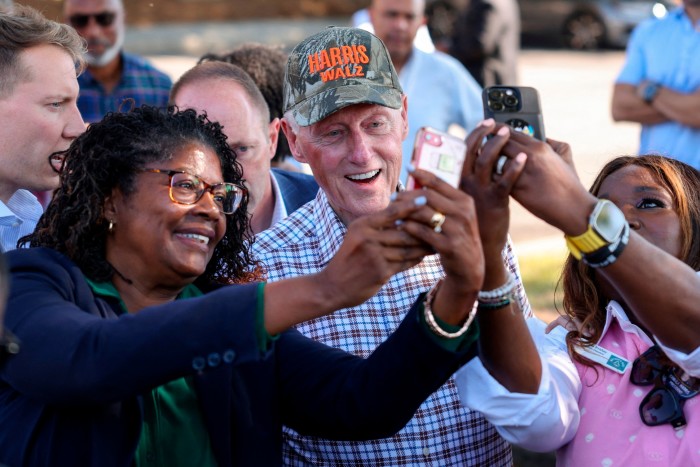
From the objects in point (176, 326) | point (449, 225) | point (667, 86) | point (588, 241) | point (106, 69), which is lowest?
point (106, 69)

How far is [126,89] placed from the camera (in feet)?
22.1

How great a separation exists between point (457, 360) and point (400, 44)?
16.0ft

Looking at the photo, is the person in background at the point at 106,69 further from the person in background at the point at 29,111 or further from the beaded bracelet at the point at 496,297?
the beaded bracelet at the point at 496,297

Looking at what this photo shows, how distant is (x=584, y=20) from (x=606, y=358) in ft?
61.4

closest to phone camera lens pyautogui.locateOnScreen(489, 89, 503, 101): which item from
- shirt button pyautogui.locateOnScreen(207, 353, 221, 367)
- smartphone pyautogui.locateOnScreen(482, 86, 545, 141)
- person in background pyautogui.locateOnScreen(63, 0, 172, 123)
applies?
smartphone pyautogui.locateOnScreen(482, 86, 545, 141)

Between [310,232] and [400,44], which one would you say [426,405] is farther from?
[400,44]

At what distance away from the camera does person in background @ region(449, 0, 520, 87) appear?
8461mm

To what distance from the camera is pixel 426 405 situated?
326cm

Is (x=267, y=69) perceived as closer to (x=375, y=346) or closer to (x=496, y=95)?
(x=375, y=346)

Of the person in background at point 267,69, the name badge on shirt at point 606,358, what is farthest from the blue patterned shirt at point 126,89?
the name badge on shirt at point 606,358

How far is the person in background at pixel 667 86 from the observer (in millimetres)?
6348

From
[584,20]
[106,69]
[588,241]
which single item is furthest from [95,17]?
[584,20]

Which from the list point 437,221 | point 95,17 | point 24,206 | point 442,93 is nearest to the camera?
point 437,221

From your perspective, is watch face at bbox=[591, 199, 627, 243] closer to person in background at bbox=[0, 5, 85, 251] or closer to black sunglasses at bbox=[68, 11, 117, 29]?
person in background at bbox=[0, 5, 85, 251]
